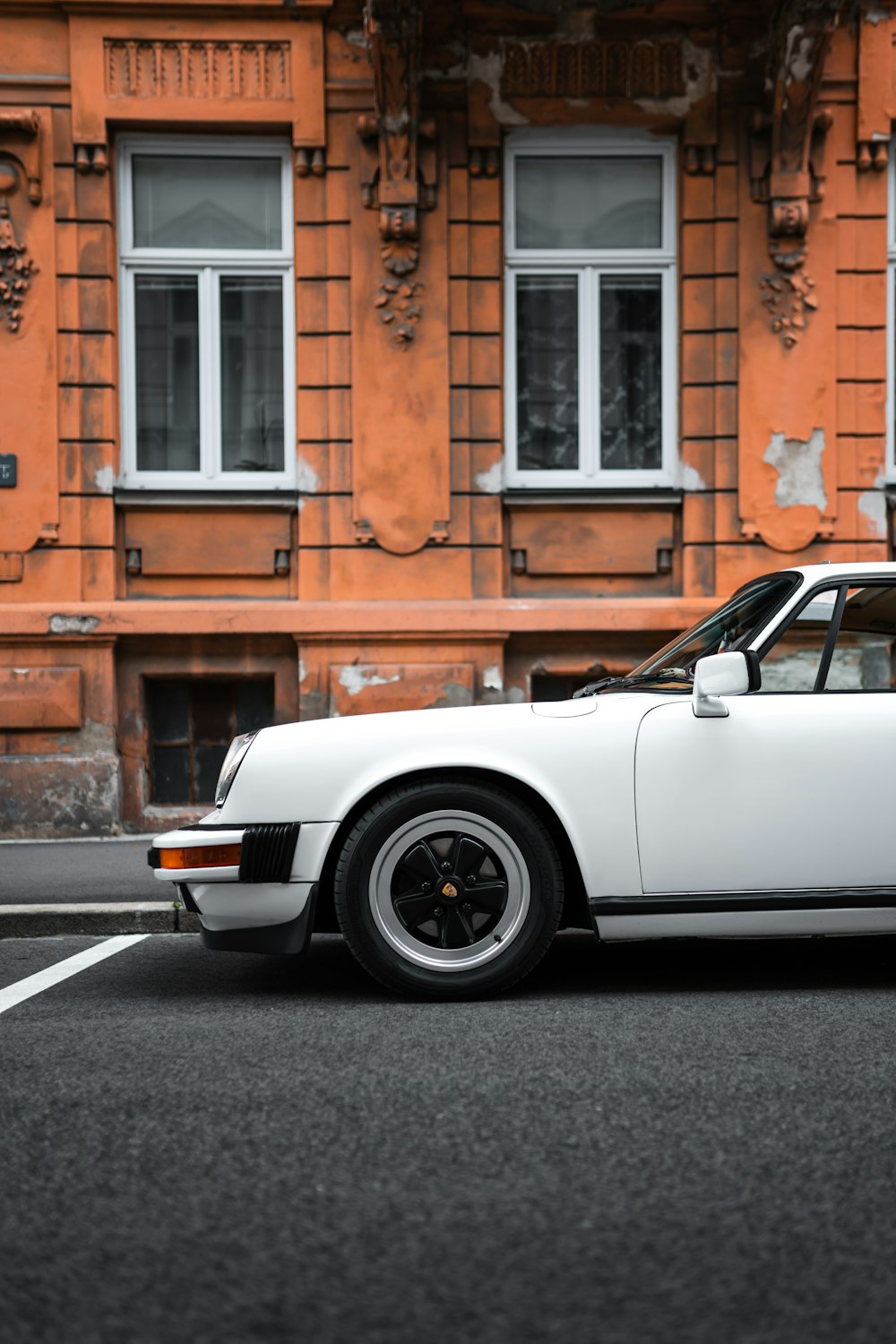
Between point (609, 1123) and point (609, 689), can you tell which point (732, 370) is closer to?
point (609, 689)

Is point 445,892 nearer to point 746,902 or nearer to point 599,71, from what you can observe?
point 746,902

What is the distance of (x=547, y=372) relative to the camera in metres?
10.9

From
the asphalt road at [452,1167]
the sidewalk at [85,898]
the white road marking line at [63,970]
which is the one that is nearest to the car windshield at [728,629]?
the asphalt road at [452,1167]

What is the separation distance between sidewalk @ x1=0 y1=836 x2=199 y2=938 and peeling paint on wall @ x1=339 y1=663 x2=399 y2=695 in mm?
2102

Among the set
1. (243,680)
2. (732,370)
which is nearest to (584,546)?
(732,370)

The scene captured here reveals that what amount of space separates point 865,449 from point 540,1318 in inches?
360

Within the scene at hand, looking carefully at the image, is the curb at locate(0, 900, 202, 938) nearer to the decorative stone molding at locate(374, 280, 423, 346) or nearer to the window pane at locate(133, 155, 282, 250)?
the decorative stone molding at locate(374, 280, 423, 346)

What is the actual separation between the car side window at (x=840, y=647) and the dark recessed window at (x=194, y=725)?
245 inches

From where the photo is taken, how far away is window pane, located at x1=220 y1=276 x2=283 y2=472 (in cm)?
1079

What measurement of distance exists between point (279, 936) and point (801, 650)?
197 centimetres

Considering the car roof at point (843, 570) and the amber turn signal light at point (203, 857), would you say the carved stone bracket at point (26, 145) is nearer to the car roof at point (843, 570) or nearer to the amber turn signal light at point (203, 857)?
the amber turn signal light at point (203, 857)

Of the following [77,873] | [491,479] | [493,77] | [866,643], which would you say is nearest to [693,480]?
[491,479]

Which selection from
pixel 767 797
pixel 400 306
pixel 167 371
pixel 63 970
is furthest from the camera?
pixel 167 371

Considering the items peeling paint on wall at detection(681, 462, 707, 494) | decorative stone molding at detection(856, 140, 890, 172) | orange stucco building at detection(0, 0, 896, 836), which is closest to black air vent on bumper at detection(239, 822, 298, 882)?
orange stucco building at detection(0, 0, 896, 836)
